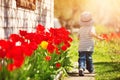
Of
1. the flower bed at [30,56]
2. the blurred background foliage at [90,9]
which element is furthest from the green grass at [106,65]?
the blurred background foliage at [90,9]

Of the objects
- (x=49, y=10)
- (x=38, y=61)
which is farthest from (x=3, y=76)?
(x=49, y=10)

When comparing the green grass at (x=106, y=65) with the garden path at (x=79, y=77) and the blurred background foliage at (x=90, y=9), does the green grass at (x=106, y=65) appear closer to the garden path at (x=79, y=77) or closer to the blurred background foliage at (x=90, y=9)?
the garden path at (x=79, y=77)

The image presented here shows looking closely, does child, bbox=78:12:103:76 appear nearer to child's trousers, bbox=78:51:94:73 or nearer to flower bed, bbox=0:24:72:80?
child's trousers, bbox=78:51:94:73

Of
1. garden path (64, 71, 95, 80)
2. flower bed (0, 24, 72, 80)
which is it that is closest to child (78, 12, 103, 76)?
garden path (64, 71, 95, 80)

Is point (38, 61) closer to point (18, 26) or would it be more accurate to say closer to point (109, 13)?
point (18, 26)

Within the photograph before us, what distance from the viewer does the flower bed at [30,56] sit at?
5.14m

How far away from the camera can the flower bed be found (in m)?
5.14

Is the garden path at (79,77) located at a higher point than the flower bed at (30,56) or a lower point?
lower

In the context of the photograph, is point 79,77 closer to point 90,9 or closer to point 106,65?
point 106,65

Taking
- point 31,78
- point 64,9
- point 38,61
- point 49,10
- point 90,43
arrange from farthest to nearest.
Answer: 1. point 64,9
2. point 49,10
3. point 90,43
4. point 38,61
5. point 31,78

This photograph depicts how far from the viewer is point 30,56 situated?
22.6ft

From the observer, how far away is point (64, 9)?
1453 inches

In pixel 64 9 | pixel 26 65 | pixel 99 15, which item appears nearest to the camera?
pixel 26 65

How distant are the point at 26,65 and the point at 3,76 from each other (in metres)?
0.54
